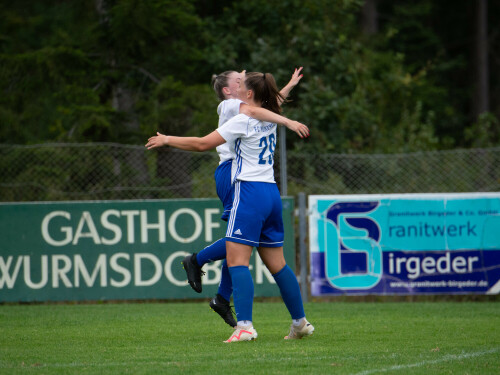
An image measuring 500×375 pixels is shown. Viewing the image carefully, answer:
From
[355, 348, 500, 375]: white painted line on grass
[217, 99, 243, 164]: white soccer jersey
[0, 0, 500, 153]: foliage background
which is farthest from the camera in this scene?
[0, 0, 500, 153]: foliage background

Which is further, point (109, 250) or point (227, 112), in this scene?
point (109, 250)

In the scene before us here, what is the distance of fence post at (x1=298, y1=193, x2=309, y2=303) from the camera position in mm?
9789

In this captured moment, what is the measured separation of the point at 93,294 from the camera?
32.1ft

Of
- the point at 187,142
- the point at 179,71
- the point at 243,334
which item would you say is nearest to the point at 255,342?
the point at 243,334

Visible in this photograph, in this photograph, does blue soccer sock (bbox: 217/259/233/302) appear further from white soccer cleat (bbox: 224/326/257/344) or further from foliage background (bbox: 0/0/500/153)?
foliage background (bbox: 0/0/500/153)

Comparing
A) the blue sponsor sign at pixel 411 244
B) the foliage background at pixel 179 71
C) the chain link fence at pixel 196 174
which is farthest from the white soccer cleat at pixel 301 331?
the foliage background at pixel 179 71

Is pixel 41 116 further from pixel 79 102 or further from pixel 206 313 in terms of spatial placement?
pixel 206 313

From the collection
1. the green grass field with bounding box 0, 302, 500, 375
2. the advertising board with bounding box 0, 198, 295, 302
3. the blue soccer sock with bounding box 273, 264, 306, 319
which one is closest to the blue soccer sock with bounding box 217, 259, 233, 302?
the green grass field with bounding box 0, 302, 500, 375

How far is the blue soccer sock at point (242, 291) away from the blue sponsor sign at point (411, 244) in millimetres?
4155

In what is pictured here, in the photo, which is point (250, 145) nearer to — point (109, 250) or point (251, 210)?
point (251, 210)

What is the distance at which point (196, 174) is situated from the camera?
11117 millimetres

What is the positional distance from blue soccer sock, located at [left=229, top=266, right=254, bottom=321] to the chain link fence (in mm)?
5181

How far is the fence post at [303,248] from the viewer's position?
9789 millimetres

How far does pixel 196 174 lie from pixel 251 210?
562 cm
